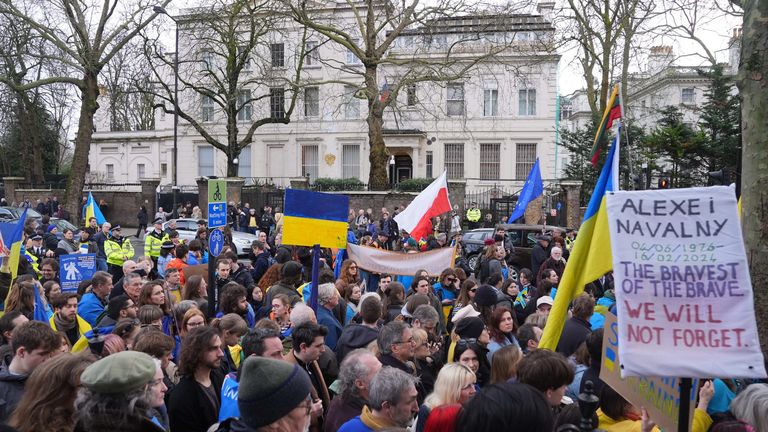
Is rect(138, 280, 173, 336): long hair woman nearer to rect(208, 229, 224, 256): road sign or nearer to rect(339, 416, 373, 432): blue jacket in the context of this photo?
rect(208, 229, 224, 256): road sign

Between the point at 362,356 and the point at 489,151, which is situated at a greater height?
Answer: the point at 489,151

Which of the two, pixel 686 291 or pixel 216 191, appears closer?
pixel 686 291

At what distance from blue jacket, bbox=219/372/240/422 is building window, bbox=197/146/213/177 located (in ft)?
135

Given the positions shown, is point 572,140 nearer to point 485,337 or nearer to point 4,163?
point 485,337

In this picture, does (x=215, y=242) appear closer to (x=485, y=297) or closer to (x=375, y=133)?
(x=485, y=297)

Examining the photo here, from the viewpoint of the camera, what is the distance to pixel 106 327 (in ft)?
19.8

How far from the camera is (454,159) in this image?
132 feet

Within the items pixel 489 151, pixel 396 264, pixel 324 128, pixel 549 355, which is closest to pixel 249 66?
pixel 324 128

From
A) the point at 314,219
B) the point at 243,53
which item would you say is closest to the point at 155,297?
the point at 314,219

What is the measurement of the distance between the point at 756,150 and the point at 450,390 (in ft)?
10.5

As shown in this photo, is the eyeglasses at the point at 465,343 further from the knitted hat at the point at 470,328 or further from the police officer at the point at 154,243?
the police officer at the point at 154,243

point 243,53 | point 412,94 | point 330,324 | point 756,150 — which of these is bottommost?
point 330,324

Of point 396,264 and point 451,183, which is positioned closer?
point 396,264

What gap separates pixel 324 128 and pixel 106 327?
35806mm
